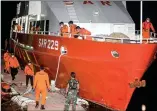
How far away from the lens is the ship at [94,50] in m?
9.88

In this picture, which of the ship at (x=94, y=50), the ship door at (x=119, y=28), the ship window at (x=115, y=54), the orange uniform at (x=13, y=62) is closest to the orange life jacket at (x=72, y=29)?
the ship at (x=94, y=50)

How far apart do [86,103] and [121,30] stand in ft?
12.4

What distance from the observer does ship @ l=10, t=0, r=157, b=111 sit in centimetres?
988

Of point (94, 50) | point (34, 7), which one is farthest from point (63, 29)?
point (34, 7)

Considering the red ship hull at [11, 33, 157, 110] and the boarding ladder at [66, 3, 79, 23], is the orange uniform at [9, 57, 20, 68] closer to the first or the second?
the red ship hull at [11, 33, 157, 110]

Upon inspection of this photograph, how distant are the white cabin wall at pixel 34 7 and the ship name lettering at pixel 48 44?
1.72 meters

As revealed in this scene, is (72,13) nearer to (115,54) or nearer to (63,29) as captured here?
(63,29)

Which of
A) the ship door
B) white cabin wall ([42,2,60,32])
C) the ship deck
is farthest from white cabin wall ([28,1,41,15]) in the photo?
the ship door

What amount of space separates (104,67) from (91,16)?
10.4 feet

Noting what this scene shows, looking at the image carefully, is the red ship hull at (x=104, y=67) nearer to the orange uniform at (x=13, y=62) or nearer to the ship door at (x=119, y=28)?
the ship door at (x=119, y=28)

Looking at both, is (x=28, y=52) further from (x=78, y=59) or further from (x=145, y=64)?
(x=145, y=64)

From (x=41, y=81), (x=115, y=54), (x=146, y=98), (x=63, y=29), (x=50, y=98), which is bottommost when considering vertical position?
(x=146, y=98)

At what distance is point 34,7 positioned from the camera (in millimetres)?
14609

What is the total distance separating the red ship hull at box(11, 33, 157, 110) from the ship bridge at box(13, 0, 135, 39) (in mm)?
1120
